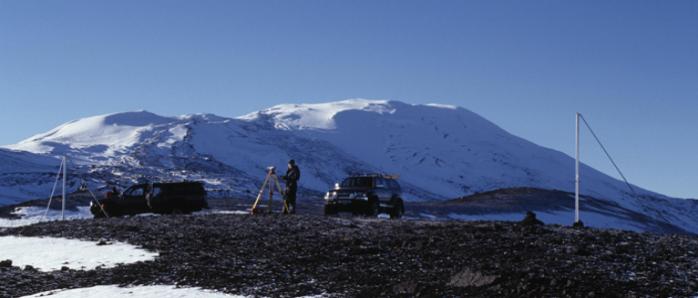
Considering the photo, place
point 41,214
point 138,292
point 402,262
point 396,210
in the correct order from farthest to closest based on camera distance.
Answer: point 41,214, point 396,210, point 402,262, point 138,292

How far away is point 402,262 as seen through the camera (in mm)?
18156

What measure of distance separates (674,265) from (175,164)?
172 meters

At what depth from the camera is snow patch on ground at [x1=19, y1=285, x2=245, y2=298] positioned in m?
15.2

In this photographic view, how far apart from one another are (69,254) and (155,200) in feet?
45.5

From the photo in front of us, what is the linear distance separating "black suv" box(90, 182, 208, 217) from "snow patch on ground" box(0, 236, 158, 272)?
33.0 feet

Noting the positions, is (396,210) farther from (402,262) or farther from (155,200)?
(402,262)

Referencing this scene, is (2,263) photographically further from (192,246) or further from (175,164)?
(175,164)

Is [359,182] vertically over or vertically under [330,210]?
over

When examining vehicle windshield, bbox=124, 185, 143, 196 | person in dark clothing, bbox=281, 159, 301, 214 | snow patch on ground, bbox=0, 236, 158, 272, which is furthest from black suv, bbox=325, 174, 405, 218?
snow patch on ground, bbox=0, 236, 158, 272

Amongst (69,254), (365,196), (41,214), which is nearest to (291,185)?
(365,196)

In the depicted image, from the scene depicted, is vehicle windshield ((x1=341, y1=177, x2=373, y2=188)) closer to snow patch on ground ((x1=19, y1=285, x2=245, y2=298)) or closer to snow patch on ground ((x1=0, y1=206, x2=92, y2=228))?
snow patch on ground ((x1=0, y1=206, x2=92, y2=228))

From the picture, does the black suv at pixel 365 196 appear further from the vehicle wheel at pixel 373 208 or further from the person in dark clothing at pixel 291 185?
the person in dark clothing at pixel 291 185

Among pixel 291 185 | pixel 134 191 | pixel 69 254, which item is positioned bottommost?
pixel 69 254

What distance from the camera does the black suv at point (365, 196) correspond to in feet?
107
